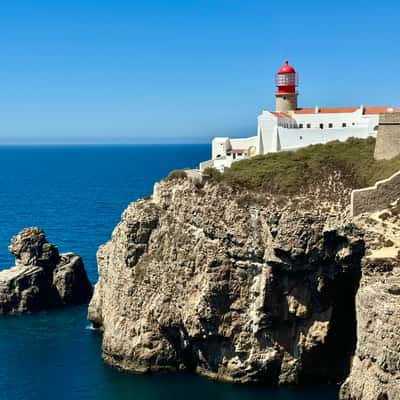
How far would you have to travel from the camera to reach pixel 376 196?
37562 millimetres

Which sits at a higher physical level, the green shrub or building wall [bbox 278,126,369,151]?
building wall [bbox 278,126,369,151]

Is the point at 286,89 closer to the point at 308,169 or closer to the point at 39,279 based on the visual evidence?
the point at 308,169

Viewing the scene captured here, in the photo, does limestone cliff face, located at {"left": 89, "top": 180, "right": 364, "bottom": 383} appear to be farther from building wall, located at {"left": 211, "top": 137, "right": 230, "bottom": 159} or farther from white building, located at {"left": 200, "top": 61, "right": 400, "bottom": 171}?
building wall, located at {"left": 211, "top": 137, "right": 230, "bottom": 159}

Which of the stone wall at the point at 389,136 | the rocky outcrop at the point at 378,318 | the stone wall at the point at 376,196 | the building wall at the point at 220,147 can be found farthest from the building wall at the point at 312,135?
the rocky outcrop at the point at 378,318

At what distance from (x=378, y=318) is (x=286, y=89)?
2911 cm

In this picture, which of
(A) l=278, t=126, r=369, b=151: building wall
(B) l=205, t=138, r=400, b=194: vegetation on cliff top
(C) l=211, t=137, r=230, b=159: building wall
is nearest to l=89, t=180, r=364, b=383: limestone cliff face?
(B) l=205, t=138, r=400, b=194: vegetation on cliff top

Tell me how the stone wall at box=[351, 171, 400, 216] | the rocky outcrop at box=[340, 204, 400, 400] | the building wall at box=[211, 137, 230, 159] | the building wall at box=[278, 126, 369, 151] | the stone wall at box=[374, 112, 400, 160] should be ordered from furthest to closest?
the building wall at box=[211, 137, 230, 159]
the building wall at box=[278, 126, 369, 151]
the stone wall at box=[374, 112, 400, 160]
the stone wall at box=[351, 171, 400, 216]
the rocky outcrop at box=[340, 204, 400, 400]

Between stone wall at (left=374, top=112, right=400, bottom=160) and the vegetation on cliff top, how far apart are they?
0.78 m

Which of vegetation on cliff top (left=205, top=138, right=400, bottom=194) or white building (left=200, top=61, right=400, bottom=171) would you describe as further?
white building (left=200, top=61, right=400, bottom=171)

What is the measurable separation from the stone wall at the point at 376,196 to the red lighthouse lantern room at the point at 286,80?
63.5 ft

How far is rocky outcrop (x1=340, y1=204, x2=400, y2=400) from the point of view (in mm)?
29031

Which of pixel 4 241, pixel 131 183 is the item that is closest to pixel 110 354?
pixel 4 241

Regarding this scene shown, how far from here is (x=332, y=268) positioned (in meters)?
37.3

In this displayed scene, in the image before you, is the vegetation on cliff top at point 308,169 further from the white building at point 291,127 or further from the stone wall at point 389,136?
the white building at point 291,127
